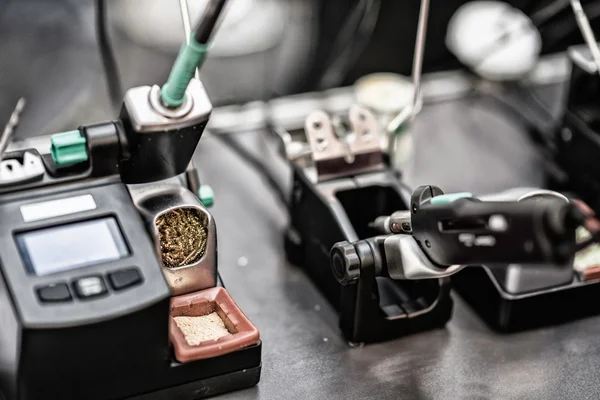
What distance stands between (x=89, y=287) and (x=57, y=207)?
0.08m

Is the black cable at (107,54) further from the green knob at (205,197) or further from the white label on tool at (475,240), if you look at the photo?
the white label on tool at (475,240)

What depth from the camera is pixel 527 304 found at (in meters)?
0.79

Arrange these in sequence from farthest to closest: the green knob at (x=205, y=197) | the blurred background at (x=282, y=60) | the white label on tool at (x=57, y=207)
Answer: the blurred background at (x=282, y=60)
the green knob at (x=205, y=197)
the white label on tool at (x=57, y=207)

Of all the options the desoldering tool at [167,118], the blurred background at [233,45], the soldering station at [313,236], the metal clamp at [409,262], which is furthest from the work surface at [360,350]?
the blurred background at [233,45]

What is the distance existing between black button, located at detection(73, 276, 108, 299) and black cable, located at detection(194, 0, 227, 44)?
0.18 meters

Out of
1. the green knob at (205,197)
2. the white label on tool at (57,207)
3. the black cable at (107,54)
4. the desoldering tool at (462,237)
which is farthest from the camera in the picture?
the black cable at (107,54)

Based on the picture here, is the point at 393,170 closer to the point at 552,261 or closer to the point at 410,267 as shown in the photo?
the point at 410,267

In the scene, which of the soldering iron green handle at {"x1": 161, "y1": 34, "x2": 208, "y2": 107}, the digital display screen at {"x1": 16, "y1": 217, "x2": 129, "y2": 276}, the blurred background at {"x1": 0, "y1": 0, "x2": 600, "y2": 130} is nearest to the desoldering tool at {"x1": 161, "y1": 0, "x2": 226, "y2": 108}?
the soldering iron green handle at {"x1": 161, "y1": 34, "x2": 208, "y2": 107}

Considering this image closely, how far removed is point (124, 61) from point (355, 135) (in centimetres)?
63

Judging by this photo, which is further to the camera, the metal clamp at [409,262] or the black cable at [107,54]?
the black cable at [107,54]

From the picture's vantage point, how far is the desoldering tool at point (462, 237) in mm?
529

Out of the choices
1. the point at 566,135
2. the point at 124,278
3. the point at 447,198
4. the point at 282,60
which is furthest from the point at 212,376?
the point at 282,60


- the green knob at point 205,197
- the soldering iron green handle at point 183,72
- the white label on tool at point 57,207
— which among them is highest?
the soldering iron green handle at point 183,72

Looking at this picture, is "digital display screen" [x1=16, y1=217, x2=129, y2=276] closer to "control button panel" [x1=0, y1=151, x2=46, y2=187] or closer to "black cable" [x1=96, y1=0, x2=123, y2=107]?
"control button panel" [x1=0, y1=151, x2=46, y2=187]
